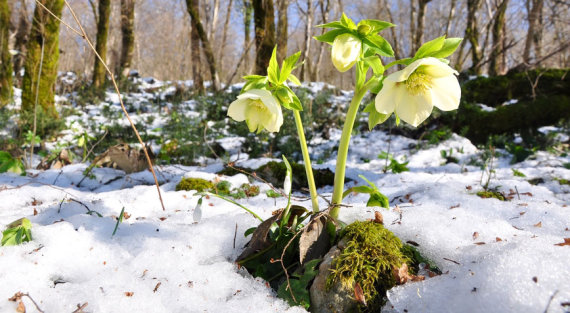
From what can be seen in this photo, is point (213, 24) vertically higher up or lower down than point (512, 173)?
higher up

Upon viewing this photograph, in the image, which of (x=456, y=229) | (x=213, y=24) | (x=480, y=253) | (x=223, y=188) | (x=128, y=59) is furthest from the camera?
(x=213, y=24)

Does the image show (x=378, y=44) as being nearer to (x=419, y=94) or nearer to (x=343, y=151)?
(x=419, y=94)

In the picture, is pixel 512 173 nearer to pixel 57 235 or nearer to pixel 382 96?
pixel 382 96

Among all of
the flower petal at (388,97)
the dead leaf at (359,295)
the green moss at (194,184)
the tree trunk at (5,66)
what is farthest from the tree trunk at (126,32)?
the dead leaf at (359,295)

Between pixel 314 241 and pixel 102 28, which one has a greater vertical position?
pixel 102 28

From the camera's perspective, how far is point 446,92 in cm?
107

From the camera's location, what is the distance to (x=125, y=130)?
5.48m

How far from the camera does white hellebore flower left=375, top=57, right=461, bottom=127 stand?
1.03 meters

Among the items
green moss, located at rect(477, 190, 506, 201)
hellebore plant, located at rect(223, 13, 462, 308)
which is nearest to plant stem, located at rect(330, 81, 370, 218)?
hellebore plant, located at rect(223, 13, 462, 308)

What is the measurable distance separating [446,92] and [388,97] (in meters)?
0.20

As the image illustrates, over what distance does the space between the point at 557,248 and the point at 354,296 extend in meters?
0.56

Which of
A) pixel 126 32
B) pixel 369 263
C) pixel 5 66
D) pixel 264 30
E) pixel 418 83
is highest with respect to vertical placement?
pixel 126 32

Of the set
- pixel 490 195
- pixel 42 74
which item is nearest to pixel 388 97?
pixel 490 195

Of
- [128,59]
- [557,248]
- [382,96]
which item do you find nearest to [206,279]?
[382,96]
